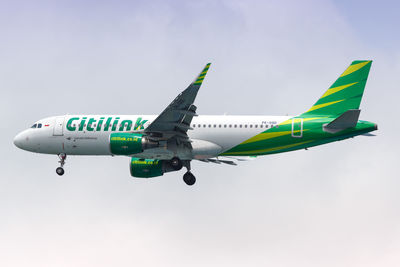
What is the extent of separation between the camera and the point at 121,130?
60750mm

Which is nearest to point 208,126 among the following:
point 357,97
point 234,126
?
point 234,126

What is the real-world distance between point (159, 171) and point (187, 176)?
7.65 ft

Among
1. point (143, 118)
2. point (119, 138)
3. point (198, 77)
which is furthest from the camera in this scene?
point (143, 118)

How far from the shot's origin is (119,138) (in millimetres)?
57312

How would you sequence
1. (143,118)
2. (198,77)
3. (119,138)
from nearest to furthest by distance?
(198,77)
(119,138)
(143,118)

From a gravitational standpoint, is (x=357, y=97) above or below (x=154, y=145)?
above

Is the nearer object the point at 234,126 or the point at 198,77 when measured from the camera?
the point at 198,77

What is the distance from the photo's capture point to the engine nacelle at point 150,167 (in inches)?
2512

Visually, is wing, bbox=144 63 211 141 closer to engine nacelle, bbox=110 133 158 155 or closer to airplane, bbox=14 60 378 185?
airplane, bbox=14 60 378 185

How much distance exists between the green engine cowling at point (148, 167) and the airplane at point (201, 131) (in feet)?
3.05

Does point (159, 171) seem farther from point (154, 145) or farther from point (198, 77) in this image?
point (198, 77)

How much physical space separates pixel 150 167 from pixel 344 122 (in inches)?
640

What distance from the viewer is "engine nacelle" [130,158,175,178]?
63.8 m

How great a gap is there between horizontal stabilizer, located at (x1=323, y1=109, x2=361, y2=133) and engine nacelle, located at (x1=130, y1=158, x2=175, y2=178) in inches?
538
